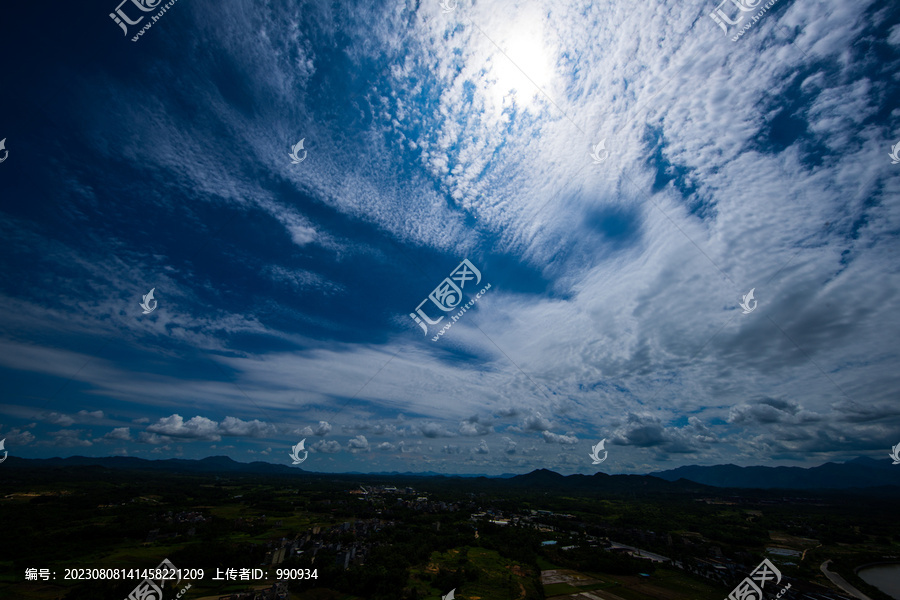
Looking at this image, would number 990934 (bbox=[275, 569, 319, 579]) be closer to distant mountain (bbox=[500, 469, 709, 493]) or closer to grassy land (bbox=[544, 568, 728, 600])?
grassy land (bbox=[544, 568, 728, 600])

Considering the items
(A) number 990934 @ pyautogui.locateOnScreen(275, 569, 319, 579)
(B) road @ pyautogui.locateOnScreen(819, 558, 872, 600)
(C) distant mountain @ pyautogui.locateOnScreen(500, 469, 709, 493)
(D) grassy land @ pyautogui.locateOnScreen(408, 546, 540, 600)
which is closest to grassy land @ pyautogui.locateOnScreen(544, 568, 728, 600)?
(D) grassy land @ pyautogui.locateOnScreen(408, 546, 540, 600)

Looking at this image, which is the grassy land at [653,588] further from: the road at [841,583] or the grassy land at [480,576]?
the road at [841,583]

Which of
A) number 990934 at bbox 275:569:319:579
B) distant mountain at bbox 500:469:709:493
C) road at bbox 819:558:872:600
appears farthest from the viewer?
distant mountain at bbox 500:469:709:493

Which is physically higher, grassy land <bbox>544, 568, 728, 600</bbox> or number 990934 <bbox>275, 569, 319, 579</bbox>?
number 990934 <bbox>275, 569, 319, 579</bbox>

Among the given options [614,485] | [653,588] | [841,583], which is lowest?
[614,485]

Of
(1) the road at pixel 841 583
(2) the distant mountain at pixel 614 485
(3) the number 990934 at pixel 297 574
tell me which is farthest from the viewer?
(2) the distant mountain at pixel 614 485

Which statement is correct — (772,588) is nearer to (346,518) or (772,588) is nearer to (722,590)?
(722,590)

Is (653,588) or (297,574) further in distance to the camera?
(653,588)

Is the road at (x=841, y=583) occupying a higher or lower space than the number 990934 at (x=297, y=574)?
lower

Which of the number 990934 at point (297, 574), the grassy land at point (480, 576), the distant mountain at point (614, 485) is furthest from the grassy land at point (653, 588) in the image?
the distant mountain at point (614, 485)

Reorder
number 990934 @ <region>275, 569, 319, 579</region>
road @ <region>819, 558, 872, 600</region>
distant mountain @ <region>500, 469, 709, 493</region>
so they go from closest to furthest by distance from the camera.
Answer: road @ <region>819, 558, 872, 600</region> → number 990934 @ <region>275, 569, 319, 579</region> → distant mountain @ <region>500, 469, 709, 493</region>

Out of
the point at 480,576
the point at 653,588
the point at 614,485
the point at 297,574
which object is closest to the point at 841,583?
the point at 653,588

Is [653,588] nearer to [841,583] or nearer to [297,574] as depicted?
[841,583]
